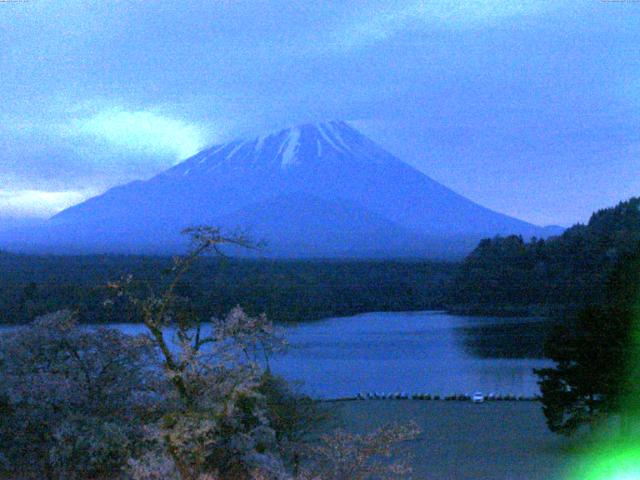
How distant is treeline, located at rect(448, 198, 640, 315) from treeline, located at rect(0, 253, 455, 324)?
331 cm

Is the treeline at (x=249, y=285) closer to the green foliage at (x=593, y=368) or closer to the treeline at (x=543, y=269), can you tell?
the treeline at (x=543, y=269)

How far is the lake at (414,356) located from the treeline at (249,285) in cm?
210

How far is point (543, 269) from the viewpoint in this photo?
4231 centimetres

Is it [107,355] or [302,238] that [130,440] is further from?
[302,238]

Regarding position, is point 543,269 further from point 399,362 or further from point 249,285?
point 399,362

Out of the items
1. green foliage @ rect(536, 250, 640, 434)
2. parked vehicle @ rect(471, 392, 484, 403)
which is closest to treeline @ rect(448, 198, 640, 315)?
parked vehicle @ rect(471, 392, 484, 403)

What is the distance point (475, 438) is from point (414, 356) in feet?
45.7

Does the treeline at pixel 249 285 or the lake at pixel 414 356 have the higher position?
the treeline at pixel 249 285

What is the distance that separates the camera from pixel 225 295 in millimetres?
34594

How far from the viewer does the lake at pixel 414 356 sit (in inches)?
737

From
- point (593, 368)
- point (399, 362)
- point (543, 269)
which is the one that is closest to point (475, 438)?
point (593, 368)

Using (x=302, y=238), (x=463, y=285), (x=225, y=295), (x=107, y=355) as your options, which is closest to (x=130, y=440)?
(x=107, y=355)

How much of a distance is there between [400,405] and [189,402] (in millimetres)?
10120

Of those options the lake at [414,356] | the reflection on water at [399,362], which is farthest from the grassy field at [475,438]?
the reflection on water at [399,362]
